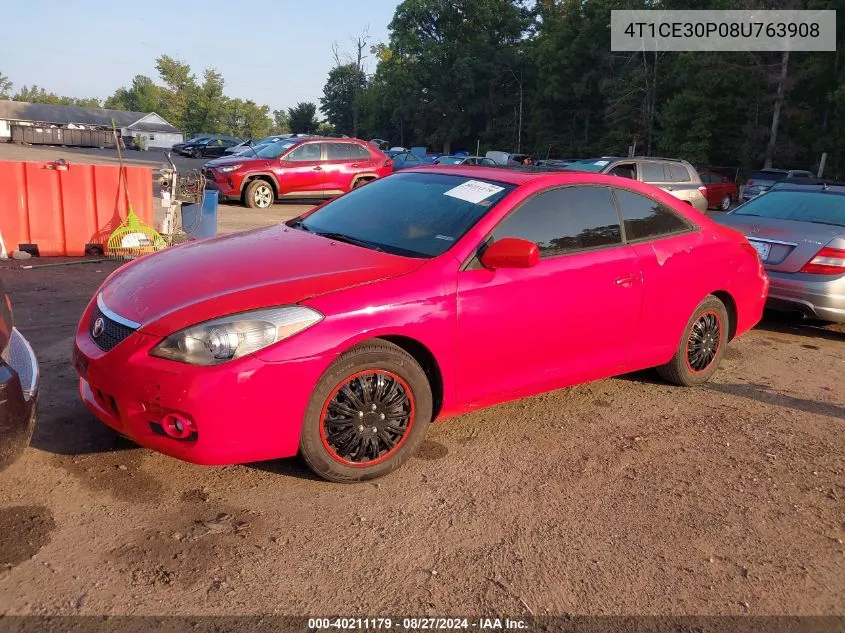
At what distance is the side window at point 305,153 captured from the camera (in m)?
16.5

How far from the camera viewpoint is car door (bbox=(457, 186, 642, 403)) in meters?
3.81

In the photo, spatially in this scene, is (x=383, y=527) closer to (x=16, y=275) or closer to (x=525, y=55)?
(x=16, y=275)

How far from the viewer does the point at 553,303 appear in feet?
13.4

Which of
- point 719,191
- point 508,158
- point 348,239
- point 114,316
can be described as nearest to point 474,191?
point 348,239

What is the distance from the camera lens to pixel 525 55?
62469 millimetres

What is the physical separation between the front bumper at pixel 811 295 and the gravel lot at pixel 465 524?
2.43 metres

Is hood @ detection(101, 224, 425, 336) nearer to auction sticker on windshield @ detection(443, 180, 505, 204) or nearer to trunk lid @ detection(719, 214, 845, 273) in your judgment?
auction sticker on windshield @ detection(443, 180, 505, 204)

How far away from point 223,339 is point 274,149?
1438 cm

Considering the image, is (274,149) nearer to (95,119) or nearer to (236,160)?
(236,160)

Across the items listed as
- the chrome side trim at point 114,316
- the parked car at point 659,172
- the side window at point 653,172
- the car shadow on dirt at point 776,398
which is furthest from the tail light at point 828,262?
the side window at point 653,172

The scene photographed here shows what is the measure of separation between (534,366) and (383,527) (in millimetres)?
1412

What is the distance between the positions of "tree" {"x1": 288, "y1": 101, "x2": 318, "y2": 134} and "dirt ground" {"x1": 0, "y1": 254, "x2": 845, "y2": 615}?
82704mm

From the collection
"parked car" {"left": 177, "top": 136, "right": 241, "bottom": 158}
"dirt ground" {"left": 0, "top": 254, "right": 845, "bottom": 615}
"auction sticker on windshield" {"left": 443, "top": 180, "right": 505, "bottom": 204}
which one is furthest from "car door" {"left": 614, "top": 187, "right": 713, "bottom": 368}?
"parked car" {"left": 177, "top": 136, "right": 241, "bottom": 158}

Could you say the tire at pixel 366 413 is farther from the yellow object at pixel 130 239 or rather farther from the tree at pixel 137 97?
the tree at pixel 137 97
